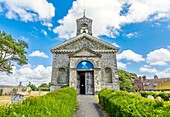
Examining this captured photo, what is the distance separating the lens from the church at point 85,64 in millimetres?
23969

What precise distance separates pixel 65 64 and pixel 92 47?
202 inches

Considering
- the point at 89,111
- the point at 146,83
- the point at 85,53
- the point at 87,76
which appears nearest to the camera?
the point at 89,111

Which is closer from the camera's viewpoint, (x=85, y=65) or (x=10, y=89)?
(x=85, y=65)

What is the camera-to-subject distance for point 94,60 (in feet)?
79.6

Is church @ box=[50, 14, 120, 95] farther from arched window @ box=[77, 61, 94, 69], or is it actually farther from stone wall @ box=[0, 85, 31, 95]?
stone wall @ box=[0, 85, 31, 95]

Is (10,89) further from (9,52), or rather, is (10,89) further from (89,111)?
(89,111)

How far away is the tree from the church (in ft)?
34.8

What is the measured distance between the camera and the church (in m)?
24.0

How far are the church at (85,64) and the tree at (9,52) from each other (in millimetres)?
10609

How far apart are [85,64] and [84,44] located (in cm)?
442

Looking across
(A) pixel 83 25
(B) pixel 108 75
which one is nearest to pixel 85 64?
(B) pixel 108 75

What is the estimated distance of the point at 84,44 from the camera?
27.5 m

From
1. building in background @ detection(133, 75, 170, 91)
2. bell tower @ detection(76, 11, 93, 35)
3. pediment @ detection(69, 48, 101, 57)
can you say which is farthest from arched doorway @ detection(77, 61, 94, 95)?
building in background @ detection(133, 75, 170, 91)

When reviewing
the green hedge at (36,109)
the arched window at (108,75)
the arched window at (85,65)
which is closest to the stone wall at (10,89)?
the arched window at (85,65)
